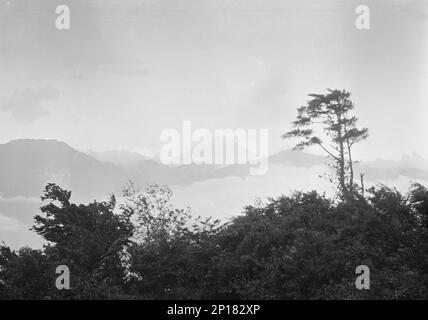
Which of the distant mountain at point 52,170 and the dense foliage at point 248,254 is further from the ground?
the distant mountain at point 52,170

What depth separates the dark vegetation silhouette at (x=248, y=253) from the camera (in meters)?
16.8

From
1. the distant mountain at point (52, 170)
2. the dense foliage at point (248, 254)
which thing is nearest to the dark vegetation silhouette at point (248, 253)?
the dense foliage at point (248, 254)

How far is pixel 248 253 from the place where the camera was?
19375 millimetres

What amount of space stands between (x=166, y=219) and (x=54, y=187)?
13.1 metres

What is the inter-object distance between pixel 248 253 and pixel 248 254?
0.72ft

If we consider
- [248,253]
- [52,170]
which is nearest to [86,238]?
[248,253]

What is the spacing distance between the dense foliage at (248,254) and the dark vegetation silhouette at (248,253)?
0.12 ft

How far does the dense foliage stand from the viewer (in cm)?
1683

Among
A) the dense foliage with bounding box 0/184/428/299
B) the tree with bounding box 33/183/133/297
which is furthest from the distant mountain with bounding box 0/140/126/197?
the dense foliage with bounding box 0/184/428/299

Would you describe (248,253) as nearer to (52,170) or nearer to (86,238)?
(86,238)

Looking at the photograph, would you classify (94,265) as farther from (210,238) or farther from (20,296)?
(210,238)

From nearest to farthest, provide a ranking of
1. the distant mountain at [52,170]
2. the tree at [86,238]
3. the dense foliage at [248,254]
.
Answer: the dense foliage at [248,254], the tree at [86,238], the distant mountain at [52,170]

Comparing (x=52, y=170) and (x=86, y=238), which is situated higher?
(x=52, y=170)

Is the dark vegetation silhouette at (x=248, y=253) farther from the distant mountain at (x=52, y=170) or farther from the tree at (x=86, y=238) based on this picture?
the distant mountain at (x=52, y=170)
